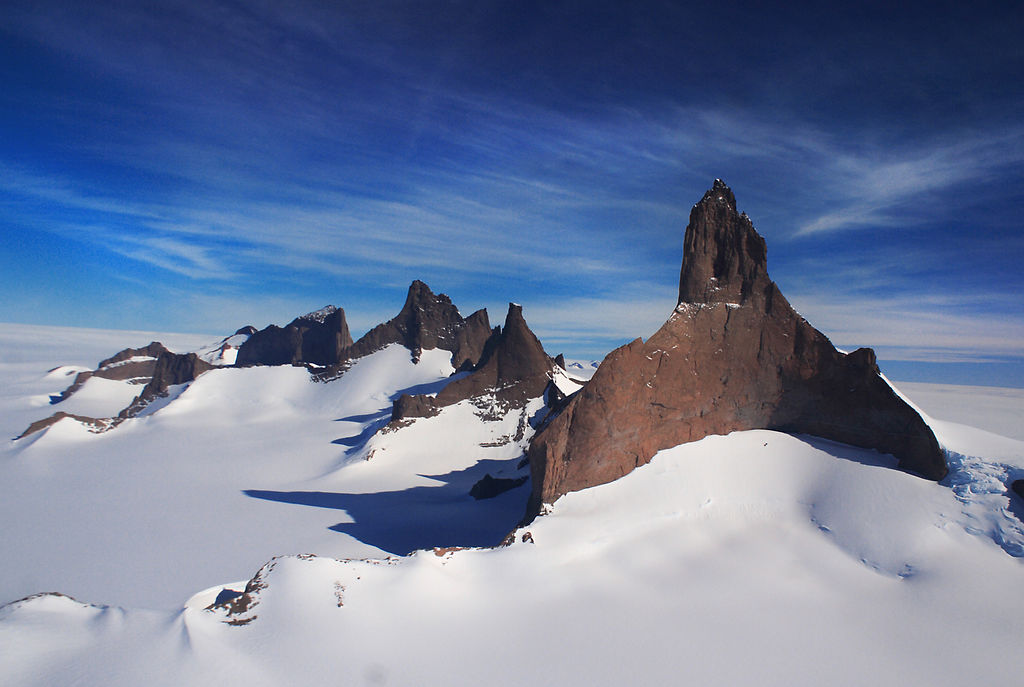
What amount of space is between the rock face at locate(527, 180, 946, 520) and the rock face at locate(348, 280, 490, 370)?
44.1 meters

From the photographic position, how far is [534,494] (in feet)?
66.2

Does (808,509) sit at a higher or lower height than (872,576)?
higher

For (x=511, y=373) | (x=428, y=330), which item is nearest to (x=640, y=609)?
(x=511, y=373)

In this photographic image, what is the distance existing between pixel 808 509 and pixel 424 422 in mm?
27877

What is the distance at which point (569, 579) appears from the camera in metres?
15.2

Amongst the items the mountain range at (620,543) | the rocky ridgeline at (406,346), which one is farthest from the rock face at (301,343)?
the mountain range at (620,543)

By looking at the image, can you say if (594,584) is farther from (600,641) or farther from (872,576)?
(872,576)

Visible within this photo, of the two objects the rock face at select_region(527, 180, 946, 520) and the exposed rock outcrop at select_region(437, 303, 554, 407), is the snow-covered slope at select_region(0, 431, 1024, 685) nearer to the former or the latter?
the rock face at select_region(527, 180, 946, 520)

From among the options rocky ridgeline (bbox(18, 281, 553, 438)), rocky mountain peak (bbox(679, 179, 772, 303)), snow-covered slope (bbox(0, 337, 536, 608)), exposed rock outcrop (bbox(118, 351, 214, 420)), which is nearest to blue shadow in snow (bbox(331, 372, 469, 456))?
snow-covered slope (bbox(0, 337, 536, 608))

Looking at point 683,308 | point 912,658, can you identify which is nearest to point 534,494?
point 683,308

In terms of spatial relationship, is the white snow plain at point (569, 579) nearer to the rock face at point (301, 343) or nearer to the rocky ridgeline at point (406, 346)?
the rocky ridgeline at point (406, 346)

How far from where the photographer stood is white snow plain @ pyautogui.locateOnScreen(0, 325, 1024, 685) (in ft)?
37.2

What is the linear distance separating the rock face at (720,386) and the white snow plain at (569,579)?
85cm

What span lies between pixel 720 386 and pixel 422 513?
50.6 ft
